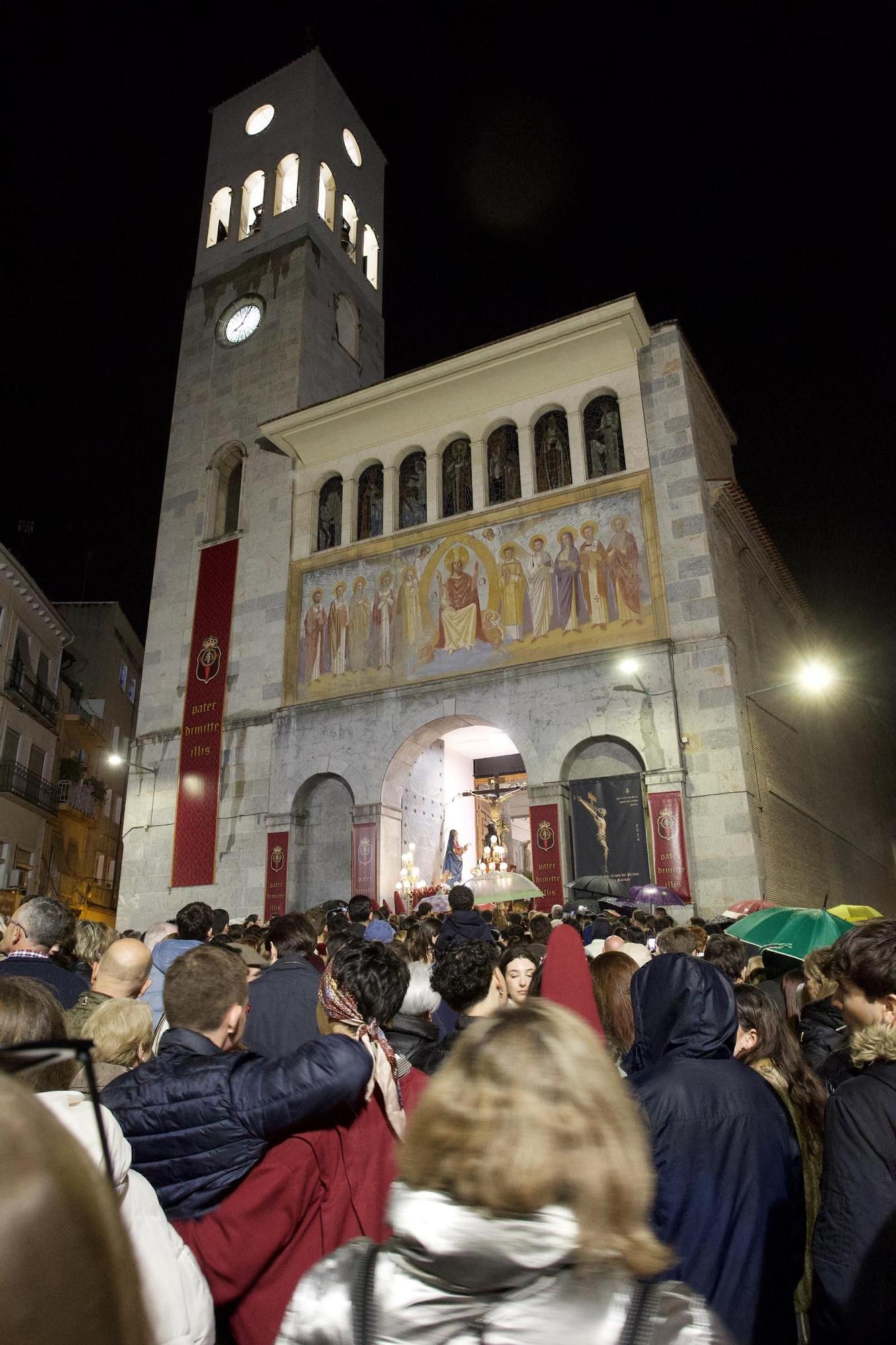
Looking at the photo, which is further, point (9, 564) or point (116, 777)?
point (116, 777)

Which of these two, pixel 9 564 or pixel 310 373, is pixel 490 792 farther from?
pixel 9 564

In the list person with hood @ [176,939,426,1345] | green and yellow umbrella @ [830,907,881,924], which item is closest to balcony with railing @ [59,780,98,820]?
green and yellow umbrella @ [830,907,881,924]

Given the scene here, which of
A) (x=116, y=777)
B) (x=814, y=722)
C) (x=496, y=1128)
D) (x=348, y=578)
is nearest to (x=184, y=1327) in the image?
(x=496, y=1128)

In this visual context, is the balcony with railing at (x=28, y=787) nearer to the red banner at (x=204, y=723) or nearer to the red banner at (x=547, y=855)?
the red banner at (x=204, y=723)

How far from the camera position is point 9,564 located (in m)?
24.1

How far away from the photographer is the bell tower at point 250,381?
64.4 ft

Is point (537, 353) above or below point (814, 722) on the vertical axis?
above

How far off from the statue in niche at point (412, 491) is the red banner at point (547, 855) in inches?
299

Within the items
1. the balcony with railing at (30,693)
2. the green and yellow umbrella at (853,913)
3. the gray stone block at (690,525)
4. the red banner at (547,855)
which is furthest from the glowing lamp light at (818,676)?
the balcony with railing at (30,693)

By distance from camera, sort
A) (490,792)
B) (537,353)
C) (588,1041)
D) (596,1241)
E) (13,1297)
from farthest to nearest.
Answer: (490,792) < (537,353) < (588,1041) < (596,1241) < (13,1297)

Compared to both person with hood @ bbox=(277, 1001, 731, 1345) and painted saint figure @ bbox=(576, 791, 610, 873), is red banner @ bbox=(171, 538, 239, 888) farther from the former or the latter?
person with hood @ bbox=(277, 1001, 731, 1345)

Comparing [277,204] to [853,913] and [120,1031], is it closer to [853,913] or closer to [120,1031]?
[853,913]

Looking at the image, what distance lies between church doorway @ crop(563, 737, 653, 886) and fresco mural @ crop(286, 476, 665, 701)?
2.21 m

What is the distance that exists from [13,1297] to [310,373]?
23.6m
